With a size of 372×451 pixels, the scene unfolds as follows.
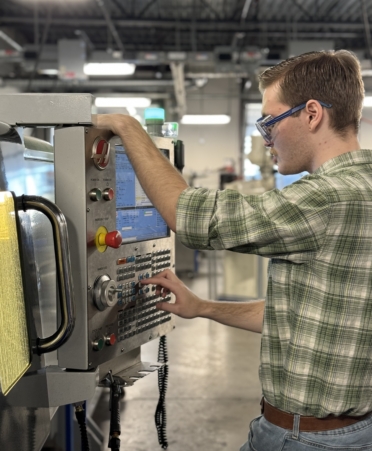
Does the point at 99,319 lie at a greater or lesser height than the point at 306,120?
lesser

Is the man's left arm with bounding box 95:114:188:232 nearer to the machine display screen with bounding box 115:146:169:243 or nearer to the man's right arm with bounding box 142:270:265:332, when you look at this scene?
the machine display screen with bounding box 115:146:169:243

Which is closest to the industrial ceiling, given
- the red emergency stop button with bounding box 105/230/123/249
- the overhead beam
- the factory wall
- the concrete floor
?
the overhead beam

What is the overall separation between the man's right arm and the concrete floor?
160cm

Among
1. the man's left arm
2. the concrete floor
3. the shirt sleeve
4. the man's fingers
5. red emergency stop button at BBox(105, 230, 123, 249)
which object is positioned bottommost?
the concrete floor

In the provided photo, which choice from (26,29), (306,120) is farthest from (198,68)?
(306,120)

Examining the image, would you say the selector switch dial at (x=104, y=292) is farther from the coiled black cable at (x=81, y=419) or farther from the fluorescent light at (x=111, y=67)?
the fluorescent light at (x=111, y=67)

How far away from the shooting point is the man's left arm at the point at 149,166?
1022mm

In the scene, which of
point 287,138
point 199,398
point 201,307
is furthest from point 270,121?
point 199,398

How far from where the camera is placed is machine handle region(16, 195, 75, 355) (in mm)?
893

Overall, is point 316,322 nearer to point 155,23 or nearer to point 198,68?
point 198,68

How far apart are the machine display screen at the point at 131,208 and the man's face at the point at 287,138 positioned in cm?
31

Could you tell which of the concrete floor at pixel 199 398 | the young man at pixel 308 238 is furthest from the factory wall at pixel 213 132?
the young man at pixel 308 238

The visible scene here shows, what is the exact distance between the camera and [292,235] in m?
0.95

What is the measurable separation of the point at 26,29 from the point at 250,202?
955 centimetres
